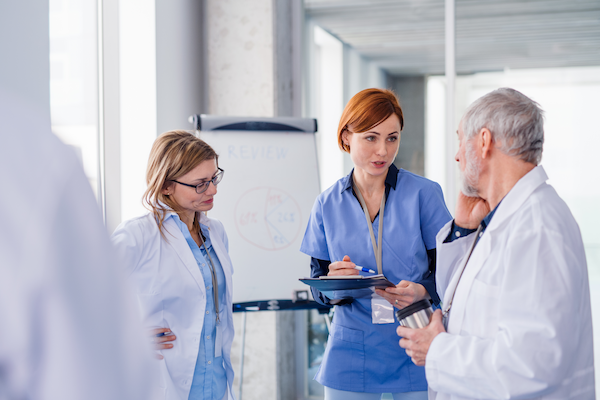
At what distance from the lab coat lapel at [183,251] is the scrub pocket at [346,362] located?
1.76ft

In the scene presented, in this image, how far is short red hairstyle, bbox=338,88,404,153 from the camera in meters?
1.70

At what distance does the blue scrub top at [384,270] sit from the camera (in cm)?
164

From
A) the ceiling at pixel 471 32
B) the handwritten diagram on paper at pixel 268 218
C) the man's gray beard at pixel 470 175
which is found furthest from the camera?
the ceiling at pixel 471 32

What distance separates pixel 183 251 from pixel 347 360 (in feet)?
2.31

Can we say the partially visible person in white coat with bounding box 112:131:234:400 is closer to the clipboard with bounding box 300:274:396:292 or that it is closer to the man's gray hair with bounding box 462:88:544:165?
the clipboard with bounding box 300:274:396:292

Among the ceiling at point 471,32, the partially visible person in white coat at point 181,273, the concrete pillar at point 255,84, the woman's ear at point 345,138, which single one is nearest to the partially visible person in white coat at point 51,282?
the partially visible person in white coat at point 181,273

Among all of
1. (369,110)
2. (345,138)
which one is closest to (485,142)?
(369,110)

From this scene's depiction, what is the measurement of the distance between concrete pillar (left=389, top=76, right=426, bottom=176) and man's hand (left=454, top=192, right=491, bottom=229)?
1.94 m

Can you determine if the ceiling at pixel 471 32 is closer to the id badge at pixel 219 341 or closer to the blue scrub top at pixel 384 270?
the blue scrub top at pixel 384 270

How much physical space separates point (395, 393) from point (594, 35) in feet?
8.70

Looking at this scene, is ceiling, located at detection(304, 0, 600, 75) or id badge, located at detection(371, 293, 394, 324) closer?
id badge, located at detection(371, 293, 394, 324)

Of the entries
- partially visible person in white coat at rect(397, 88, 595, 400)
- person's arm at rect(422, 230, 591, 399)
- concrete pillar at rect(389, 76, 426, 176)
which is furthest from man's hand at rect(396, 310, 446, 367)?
concrete pillar at rect(389, 76, 426, 176)

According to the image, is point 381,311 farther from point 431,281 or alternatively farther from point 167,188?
point 167,188

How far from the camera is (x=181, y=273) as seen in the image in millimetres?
1553
